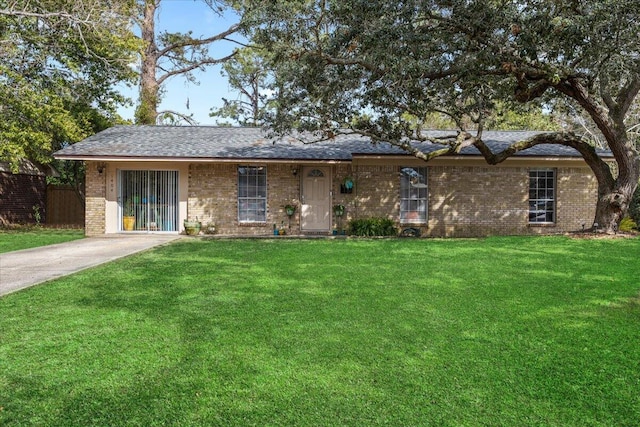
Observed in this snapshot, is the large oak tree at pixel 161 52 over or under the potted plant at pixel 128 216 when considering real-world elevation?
over

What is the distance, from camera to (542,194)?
52.3 ft

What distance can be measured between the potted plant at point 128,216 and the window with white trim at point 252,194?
Answer: 3557 millimetres

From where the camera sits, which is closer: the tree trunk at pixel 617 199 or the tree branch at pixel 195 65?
the tree trunk at pixel 617 199

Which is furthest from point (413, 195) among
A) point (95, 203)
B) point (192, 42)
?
point (192, 42)

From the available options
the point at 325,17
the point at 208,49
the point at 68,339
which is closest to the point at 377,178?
the point at 325,17

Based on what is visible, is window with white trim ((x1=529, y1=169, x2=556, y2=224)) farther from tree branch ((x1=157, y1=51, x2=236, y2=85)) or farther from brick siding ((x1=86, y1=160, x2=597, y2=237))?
tree branch ((x1=157, y1=51, x2=236, y2=85))

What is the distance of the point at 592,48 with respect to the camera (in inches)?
353

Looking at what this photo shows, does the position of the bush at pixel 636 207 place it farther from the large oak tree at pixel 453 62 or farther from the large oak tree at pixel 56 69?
the large oak tree at pixel 56 69

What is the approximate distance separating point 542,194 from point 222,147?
437 inches

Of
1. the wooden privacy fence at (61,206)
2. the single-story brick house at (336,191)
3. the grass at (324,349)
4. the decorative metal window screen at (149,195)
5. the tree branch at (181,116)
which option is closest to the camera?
the grass at (324,349)

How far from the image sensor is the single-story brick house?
599 inches

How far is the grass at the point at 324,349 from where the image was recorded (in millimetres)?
3035

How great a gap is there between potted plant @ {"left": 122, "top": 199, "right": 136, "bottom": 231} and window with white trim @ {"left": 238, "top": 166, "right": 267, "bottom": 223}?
3.56 m

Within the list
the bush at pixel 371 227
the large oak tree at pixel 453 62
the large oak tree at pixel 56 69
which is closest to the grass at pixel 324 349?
the large oak tree at pixel 453 62
